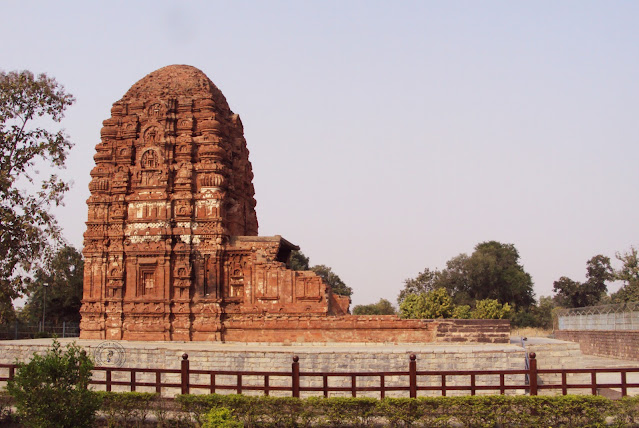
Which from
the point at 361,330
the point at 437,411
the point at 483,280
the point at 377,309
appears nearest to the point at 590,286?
the point at 483,280

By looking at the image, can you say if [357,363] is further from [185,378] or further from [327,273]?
[327,273]

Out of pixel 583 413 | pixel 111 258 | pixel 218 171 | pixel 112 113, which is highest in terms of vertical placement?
pixel 112 113

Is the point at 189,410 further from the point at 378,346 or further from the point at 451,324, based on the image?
the point at 451,324

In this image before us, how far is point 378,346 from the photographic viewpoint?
68.6 ft

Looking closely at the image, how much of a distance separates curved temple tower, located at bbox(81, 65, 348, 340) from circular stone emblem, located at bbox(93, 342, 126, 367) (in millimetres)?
4411

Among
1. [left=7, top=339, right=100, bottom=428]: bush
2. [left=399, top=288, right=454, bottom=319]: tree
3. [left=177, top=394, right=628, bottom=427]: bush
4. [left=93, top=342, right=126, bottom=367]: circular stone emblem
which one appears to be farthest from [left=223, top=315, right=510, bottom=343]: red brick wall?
[left=7, top=339, right=100, bottom=428]: bush

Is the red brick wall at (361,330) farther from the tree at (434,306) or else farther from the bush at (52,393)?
the bush at (52,393)

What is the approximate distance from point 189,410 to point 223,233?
1153 centimetres

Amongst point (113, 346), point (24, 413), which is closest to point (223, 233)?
point (113, 346)

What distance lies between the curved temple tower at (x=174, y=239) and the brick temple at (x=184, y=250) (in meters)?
0.04

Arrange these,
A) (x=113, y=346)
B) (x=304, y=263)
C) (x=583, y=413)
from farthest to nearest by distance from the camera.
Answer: (x=304, y=263) < (x=113, y=346) < (x=583, y=413)

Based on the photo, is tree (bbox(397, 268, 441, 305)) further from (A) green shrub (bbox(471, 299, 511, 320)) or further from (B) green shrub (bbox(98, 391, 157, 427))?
(B) green shrub (bbox(98, 391, 157, 427))

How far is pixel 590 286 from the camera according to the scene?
201 ft

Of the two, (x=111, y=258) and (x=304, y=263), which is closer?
(x=111, y=258)
